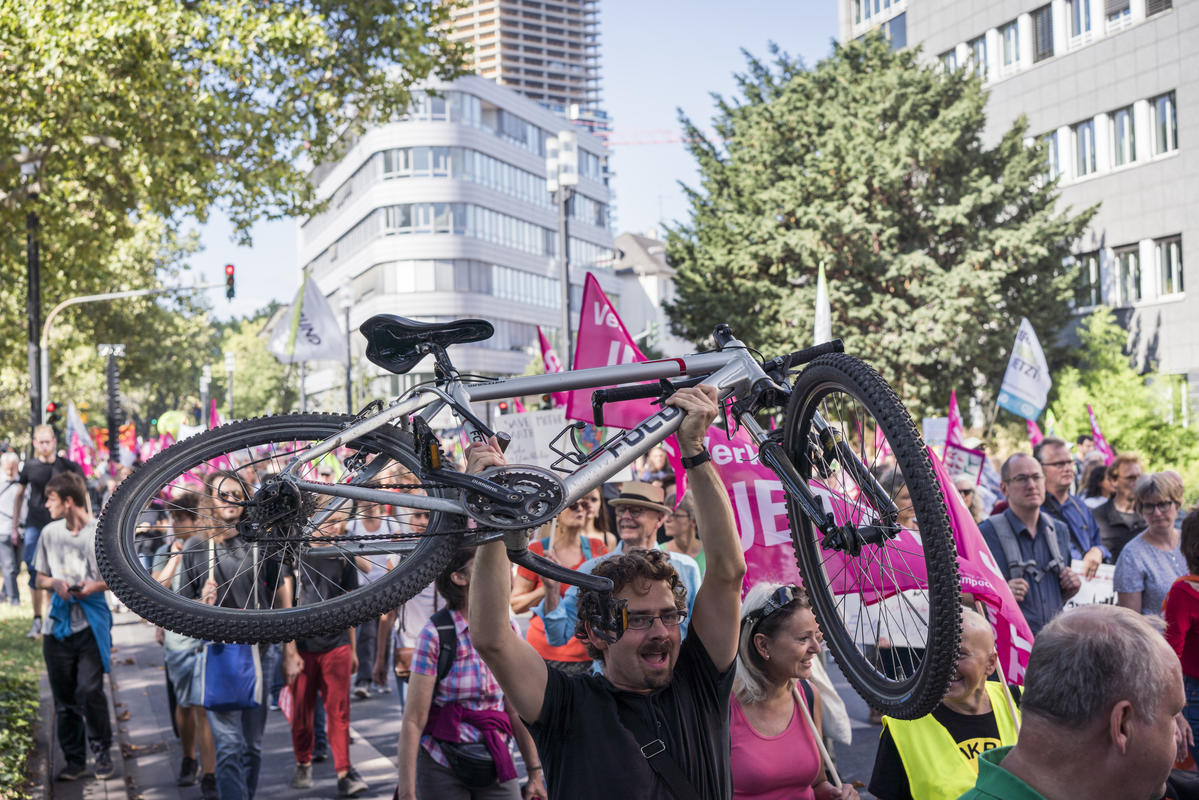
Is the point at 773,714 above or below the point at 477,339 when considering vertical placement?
below

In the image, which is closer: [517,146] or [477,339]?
[477,339]

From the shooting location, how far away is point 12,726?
845 centimetres

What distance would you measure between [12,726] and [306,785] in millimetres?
2078

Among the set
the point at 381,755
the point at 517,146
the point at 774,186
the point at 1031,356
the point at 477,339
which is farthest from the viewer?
the point at 517,146

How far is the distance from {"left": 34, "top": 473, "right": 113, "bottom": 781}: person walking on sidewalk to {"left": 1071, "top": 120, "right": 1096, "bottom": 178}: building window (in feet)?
115

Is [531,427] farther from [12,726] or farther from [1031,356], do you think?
[1031,356]

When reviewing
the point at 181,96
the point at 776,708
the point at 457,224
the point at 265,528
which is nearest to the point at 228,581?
the point at 265,528

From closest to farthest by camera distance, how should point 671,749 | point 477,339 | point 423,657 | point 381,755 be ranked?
point 671,749
point 477,339
point 423,657
point 381,755

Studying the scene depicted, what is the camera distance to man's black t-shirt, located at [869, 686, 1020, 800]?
3998mm

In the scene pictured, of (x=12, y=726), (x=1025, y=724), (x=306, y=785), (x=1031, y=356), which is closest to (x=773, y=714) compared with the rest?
(x=1025, y=724)

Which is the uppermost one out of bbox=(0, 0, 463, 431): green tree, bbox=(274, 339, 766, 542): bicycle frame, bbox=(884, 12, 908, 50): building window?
bbox=(884, 12, 908, 50): building window

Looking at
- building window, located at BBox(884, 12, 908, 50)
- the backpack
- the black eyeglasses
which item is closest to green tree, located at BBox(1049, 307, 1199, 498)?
building window, located at BBox(884, 12, 908, 50)

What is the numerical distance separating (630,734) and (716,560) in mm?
570

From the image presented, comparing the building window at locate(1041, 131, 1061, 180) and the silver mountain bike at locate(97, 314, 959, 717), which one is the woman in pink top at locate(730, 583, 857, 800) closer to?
the silver mountain bike at locate(97, 314, 959, 717)
